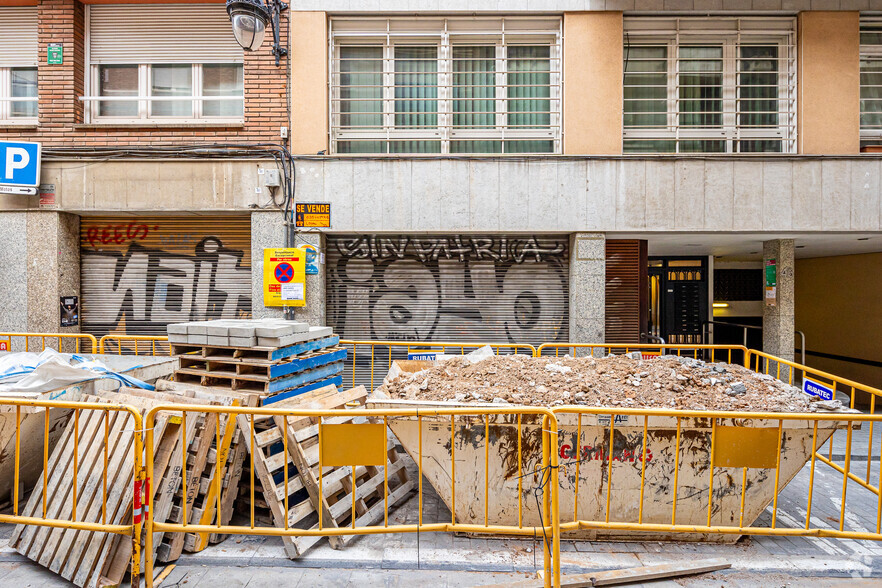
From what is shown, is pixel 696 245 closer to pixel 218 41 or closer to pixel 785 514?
pixel 785 514

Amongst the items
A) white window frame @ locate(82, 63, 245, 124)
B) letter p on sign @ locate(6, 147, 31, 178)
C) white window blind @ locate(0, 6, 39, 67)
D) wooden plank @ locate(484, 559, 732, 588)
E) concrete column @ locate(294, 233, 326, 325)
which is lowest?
wooden plank @ locate(484, 559, 732, 588)

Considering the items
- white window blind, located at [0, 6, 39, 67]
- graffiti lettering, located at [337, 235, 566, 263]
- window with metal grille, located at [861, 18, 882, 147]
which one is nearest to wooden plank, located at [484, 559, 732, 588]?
graffiti lettering, located at [337, 235, 566, 263]

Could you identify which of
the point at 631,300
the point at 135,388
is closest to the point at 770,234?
the point at 631,300

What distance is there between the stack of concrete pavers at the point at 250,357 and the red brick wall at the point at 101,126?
4660 mm

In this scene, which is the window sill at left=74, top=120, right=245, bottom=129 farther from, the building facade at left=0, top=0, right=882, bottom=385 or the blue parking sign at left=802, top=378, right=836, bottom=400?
the blue parking sign at left=802, top=378, right=836, bottom=400

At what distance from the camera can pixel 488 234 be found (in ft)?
29.0

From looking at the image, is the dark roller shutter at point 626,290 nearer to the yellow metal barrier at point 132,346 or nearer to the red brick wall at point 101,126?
the red brick wall at point 101,126

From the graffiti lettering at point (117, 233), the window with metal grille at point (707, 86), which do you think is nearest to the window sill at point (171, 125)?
the graffiti lettering at point (117, 233)

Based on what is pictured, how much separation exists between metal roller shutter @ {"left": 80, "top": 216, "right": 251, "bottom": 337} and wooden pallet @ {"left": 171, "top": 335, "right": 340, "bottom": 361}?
11.5 ft

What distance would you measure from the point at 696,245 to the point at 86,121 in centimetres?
1269

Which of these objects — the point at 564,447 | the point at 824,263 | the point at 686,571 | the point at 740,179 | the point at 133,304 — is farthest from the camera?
the point at 824,263

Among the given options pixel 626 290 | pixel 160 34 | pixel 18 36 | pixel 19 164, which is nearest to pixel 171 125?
pixel 160 34

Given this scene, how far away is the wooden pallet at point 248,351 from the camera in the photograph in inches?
202

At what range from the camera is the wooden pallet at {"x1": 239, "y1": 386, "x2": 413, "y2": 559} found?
4047 mm
